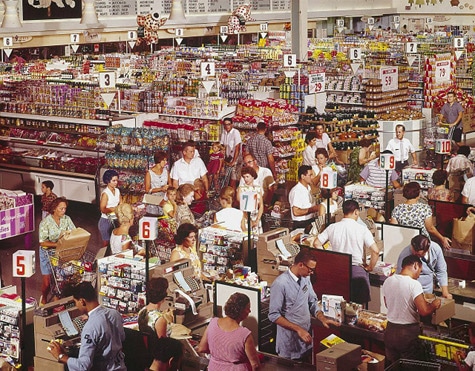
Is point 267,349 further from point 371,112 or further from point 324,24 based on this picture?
point 324,24

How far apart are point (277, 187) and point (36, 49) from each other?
15.9 m

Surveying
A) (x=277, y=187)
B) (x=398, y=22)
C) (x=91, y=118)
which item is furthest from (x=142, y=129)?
(x=398, y=22)

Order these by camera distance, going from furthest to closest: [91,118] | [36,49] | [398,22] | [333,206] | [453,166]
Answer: [398,22] < [36,49] < [91,118] < [453,166] < [333,206]

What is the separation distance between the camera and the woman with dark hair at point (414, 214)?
357 inches

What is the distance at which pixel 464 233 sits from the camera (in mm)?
9352

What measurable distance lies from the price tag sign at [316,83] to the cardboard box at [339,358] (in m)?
10.0

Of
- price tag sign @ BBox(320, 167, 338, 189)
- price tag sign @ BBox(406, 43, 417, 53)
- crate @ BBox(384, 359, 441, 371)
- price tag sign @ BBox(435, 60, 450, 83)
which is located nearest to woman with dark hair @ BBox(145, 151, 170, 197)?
price tag sign @ BBox(320, 167, 338, 189)

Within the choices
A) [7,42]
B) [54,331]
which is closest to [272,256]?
[54,331]

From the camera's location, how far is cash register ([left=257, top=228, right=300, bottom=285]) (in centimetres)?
830

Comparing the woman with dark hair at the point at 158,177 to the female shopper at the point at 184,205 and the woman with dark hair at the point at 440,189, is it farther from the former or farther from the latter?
the woman with dark hair at the point at 440,189

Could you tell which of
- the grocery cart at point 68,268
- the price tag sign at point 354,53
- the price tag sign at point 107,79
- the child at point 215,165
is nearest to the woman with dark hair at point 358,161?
the child at point 215,165

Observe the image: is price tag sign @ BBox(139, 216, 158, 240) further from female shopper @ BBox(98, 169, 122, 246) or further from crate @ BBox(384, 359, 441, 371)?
female shopper @ BBox(98, 169, 122, 246)

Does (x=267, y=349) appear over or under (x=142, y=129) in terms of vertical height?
under

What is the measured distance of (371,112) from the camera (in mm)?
16031
